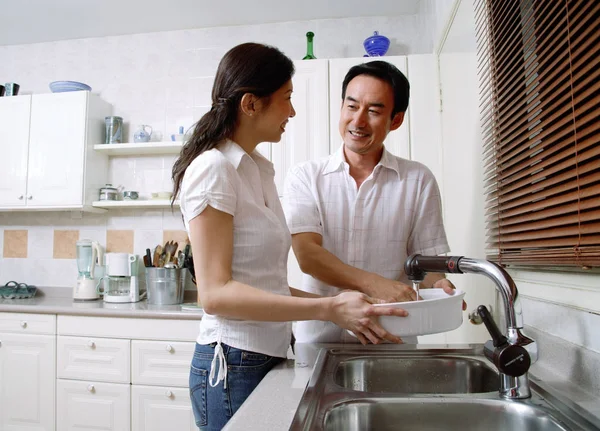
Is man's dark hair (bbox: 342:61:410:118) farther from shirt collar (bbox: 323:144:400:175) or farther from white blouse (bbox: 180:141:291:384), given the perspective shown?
white blouse (bbox: 180:141:291:384)

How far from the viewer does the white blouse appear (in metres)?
0.81

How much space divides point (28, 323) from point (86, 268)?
520mm

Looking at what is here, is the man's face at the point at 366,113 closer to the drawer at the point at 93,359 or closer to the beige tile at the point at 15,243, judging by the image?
the drawer at the point at 93,359

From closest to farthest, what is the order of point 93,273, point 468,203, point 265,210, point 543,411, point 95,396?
point 543,411 < point 265,210 < point 468,203 < point 95,396 < point 93,273

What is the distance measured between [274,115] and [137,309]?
1722mm

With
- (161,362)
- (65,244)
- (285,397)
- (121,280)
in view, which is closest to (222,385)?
(285,397)

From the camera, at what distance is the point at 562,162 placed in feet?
2.81

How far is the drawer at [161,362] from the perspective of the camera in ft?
7.27

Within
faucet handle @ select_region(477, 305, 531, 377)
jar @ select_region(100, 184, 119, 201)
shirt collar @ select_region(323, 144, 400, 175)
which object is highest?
jar @ select_region(100, 184, 119, 201)

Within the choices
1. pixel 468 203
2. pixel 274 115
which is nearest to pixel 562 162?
pixel 274 115

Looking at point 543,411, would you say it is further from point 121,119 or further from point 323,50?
point 121,119

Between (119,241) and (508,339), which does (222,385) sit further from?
(119,241)

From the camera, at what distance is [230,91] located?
0.91 meters

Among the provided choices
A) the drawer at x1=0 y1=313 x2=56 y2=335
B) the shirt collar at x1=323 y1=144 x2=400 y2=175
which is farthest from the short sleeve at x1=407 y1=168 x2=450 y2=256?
the drawer at x1=0 y1=313 x2=56 y2=335
